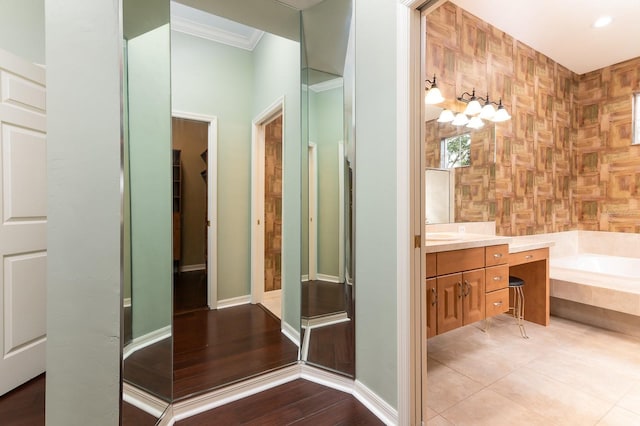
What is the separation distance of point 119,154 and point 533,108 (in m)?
4.10

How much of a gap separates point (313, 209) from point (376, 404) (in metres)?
1.21

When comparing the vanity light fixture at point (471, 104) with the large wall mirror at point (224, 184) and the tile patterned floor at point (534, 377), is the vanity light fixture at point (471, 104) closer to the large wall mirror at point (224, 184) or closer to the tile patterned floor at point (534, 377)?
the large wall mirror at point (224, 184)

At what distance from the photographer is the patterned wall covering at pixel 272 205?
3.29 metres

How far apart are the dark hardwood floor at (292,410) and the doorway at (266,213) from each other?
1.27m

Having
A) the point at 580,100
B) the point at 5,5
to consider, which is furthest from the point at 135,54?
the point at 580,100

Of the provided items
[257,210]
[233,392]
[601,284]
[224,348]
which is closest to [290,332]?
[224,348]

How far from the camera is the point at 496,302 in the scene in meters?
2.10

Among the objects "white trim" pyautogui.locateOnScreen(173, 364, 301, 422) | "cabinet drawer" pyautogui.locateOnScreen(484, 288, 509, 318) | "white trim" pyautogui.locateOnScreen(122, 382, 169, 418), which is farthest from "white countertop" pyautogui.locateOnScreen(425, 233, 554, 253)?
"white trim" pyautogui.locateOnScreen(122, 382, 169, 418)

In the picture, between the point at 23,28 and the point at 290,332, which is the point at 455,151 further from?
the point at 23,28

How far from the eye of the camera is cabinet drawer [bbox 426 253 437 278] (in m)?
1.70

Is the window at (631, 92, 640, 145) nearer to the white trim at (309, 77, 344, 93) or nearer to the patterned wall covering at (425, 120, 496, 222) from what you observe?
the patterned wall covering at (425, 120, 496, 222)

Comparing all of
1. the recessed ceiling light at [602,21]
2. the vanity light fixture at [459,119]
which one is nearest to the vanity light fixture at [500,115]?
the vanity light fixture at [459,119]

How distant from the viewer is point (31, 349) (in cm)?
184

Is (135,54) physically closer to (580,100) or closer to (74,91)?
(74,91)
